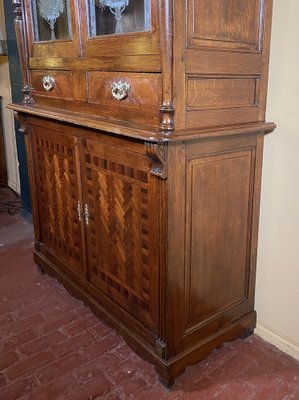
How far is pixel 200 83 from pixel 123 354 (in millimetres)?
1225

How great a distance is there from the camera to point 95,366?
178 centimetres

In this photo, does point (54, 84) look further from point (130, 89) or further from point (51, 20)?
point (130, 89)

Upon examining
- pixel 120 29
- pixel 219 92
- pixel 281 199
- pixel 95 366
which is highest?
pixel 120 29

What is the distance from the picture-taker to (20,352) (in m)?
1.87

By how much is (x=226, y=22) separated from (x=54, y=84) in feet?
2.98

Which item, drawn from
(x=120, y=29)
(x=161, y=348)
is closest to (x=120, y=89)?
(x=120, y=29)

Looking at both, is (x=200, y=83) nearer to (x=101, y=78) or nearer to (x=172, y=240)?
(x=101, y=78)

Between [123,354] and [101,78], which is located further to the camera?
[123,354]

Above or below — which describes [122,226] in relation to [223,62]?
below

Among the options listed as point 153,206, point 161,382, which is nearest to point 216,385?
point 161,382

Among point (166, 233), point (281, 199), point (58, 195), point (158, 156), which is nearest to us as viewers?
point (158, 156)

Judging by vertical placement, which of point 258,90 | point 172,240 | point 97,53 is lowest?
point 172,240

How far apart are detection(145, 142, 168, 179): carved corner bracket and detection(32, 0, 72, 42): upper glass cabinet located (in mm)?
751

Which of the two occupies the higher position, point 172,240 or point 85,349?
point 172,240
